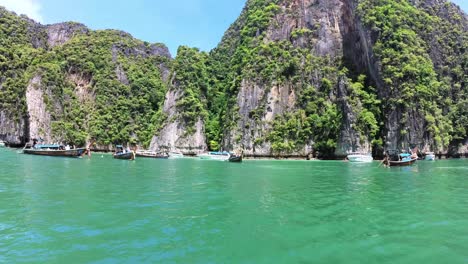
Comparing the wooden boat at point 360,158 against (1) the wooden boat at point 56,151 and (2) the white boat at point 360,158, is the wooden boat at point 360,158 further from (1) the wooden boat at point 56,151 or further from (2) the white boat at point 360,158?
(1) the wooden boat at point 56,151

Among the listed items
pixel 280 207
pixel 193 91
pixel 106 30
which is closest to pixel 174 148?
pixel 193 91

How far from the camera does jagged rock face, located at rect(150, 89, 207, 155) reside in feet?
309

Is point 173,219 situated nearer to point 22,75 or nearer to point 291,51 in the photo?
point 291,51

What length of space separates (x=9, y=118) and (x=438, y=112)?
360 feet

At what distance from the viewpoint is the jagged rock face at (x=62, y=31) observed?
13962 cm

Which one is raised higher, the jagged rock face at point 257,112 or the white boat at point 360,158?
the jagged rock face at point 257,112

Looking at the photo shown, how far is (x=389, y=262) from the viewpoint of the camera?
10.4 m

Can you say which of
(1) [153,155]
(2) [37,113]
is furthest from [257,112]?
(2) [37,113]

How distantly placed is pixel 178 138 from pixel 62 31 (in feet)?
255

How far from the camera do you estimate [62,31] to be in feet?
463

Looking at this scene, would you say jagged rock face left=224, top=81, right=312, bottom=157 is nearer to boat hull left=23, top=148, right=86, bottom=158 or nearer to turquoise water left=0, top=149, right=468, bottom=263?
boat hull left=23, top=148, right=86, bottom=158

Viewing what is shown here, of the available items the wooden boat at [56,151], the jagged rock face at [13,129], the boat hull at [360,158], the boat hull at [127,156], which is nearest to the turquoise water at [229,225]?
the boat hull at [127,156]

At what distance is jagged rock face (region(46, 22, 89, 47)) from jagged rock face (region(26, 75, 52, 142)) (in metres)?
39.6

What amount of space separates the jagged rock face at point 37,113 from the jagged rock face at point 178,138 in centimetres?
2876
